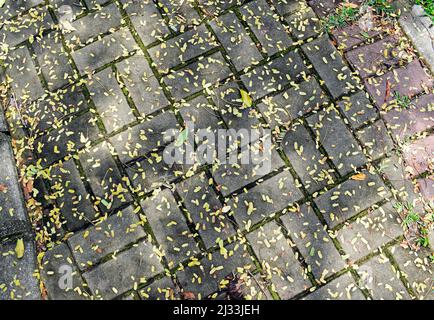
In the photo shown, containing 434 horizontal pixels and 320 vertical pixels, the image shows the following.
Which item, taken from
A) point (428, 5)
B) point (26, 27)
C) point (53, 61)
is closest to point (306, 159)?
point (428, 5)

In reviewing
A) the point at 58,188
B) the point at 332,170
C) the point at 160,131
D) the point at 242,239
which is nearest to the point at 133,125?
the point at 160,131

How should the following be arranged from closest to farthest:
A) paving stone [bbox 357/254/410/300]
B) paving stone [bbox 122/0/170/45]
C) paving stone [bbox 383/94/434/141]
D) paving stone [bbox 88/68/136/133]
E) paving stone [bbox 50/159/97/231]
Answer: paving stone [bbox 357/254/410/300], paving stone [bbox 50/159/97/231], paving stone [bbox 383/94/434/141], paving stone [bbox 88/68/136/133], paving stone [bbox 122/0/170/45]

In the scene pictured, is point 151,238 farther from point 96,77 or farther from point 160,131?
point 96,77

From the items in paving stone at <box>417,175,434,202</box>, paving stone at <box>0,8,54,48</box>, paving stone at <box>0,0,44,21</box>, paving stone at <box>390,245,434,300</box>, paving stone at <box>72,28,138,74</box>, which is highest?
paving stone at <box>0,0,44,21</box>

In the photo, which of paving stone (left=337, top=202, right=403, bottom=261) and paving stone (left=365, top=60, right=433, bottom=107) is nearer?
paving stone (left=337, top=202, right=403, bottom=261)

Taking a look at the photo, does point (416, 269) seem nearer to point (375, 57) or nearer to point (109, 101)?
point (375, 57)

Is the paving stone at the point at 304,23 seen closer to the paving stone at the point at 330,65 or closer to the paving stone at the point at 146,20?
the paving stone at the point at 330,65

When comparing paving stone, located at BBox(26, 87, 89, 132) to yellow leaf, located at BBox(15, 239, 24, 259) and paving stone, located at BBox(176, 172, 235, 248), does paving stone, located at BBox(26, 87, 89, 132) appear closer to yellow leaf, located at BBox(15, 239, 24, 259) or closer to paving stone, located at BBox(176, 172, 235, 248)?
yellow leaf, located at BBox(15, 239, 24, 259)

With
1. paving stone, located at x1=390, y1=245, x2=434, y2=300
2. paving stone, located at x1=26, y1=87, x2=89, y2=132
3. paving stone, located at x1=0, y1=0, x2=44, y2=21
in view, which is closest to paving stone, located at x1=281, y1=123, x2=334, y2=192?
paving stone, located at x1=390, y1=245, x2=434, y2=300
